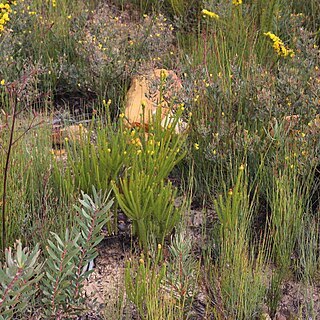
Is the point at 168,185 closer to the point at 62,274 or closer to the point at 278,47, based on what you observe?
the point at 62,274

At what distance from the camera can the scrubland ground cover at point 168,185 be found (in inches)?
97.4

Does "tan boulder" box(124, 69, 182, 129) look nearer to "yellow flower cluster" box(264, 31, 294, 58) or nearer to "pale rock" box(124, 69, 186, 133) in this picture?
"pale rock" box(124, 69, 186, 133)

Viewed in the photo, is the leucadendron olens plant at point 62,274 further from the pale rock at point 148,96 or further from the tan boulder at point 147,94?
the tan boulder at point 147,94

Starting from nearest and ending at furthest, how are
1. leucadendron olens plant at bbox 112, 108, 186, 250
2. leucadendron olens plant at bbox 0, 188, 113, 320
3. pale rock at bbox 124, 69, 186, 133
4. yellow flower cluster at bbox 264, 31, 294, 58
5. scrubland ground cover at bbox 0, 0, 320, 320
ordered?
1. leucadendron olens plant at bbox 0, 188, 113, 320
2. scrubland ground cover at bbox 0, 0, 320, 320
3. leucadendron olens plant at bbox 112, 108, 186, 250
4. pale rock at bbox 124, 69, 186, 133
5. yellow flower cluster at bbox 264, 31, 294, 58

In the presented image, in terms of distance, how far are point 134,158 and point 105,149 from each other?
154 millimetres

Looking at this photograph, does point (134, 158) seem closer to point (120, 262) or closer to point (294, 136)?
point (120, 262)

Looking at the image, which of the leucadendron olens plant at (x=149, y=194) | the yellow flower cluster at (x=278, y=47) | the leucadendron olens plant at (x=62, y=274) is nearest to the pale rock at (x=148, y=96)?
the leucadendron olens plant at (x=149, y=194)

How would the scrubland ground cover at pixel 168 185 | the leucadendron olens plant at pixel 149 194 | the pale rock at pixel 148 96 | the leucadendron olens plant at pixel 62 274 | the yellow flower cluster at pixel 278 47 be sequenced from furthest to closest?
the yellow flower cluster at pixel 278 47 → the pale rock at pixel 148 96 → the leucadendron olens plant at pixel 149 194 → the scrubland ground cover at pixel 168 185 → the leucadendron olens plant at pixel 62 274

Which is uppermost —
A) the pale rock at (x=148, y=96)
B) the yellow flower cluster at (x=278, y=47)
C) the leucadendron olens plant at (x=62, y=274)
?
the yellow flower cluster at (x=278, y=47)

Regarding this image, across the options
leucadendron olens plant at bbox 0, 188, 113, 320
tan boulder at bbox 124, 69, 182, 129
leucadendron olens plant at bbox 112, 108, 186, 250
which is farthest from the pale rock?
leucadendron olens plant at bbox 0, 188, 113, 320

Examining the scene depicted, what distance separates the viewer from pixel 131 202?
113 inches

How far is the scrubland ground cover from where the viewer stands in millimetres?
2475

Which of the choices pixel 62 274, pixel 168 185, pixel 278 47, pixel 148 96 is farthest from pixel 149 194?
pixel 278 47

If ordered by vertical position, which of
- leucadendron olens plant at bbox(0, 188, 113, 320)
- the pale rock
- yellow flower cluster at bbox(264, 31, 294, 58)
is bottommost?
leucadendron olens plant at bbox(0, 188, 113, 320)
